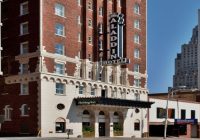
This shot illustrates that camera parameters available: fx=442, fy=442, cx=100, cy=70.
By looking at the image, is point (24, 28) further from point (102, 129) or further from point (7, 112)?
point (102, 129)

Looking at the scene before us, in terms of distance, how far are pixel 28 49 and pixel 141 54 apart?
2766 cm

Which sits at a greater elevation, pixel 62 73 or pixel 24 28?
pixel 24 28

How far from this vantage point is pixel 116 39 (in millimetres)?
79375

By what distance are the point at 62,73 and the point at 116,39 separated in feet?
43.4

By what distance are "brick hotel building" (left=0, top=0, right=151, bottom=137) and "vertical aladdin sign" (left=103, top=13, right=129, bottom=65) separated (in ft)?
5.27

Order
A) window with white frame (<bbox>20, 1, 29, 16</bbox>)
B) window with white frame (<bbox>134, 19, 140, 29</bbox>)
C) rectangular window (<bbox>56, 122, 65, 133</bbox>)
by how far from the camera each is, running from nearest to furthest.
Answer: rectangular window (<bbox>56, 122, 65, 133</bbox>) → window with white frame (<bbox>20, 1, 29, 16</bbox>) → window with white frame (<bbox>134, 19, 140, 29</bbox>)

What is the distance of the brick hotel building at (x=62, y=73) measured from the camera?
68875mm

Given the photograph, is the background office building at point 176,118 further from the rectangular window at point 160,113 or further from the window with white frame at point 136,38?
the window with white frame at point 136,38

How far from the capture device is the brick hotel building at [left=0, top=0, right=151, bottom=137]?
6888 cm

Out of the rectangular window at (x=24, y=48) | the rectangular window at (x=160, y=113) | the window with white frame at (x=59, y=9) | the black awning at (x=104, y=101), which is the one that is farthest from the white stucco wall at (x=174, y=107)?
the rectangular window at (x=24, y=48)

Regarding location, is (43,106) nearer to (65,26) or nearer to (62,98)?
(62,98)

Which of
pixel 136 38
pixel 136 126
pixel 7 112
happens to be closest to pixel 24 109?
pixel 7 112

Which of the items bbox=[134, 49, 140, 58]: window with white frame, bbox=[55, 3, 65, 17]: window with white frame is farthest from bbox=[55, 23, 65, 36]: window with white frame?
bbox=[134, 49, 140, 58]: window with white frame

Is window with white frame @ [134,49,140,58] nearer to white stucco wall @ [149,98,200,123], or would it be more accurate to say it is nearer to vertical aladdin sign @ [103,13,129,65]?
vertical aladdin sign @ [103,13,129,65]
